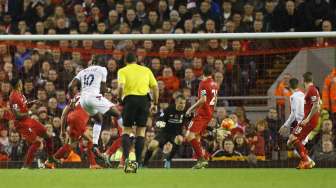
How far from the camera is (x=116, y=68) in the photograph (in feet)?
59.7

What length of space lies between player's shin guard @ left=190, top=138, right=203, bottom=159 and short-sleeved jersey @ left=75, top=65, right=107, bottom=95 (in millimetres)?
1952

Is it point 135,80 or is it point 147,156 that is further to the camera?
point 147,156

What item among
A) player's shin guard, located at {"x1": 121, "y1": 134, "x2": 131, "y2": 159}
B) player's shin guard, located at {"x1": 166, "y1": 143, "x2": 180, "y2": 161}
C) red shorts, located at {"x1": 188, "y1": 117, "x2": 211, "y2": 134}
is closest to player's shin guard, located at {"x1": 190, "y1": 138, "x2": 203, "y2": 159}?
red shorts, located at {"x1": 188, "y1": 117, "x2": 211, "y2": 134}

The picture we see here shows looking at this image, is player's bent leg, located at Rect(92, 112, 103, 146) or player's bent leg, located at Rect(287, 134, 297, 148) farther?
player's bent leg, located at Rect(92, 112, 103, 146)

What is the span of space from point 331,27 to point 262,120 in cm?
345

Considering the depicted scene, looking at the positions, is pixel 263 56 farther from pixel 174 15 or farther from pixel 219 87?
pixel 174 15

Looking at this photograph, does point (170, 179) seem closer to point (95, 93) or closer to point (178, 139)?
point (95, 93)

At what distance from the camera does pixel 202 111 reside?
16.9 m

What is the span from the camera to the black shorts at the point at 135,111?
13.6 m

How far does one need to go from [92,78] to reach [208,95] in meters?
2.13

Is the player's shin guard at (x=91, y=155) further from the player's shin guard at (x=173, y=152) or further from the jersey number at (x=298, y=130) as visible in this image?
the jersey number at (x=298, y=130)

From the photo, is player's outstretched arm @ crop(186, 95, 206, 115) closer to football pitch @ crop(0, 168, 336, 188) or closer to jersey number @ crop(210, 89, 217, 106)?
jersey number @ crop(210, 89, 217, 106)

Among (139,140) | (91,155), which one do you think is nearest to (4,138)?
(91,155)

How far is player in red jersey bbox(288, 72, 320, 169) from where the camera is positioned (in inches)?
624
